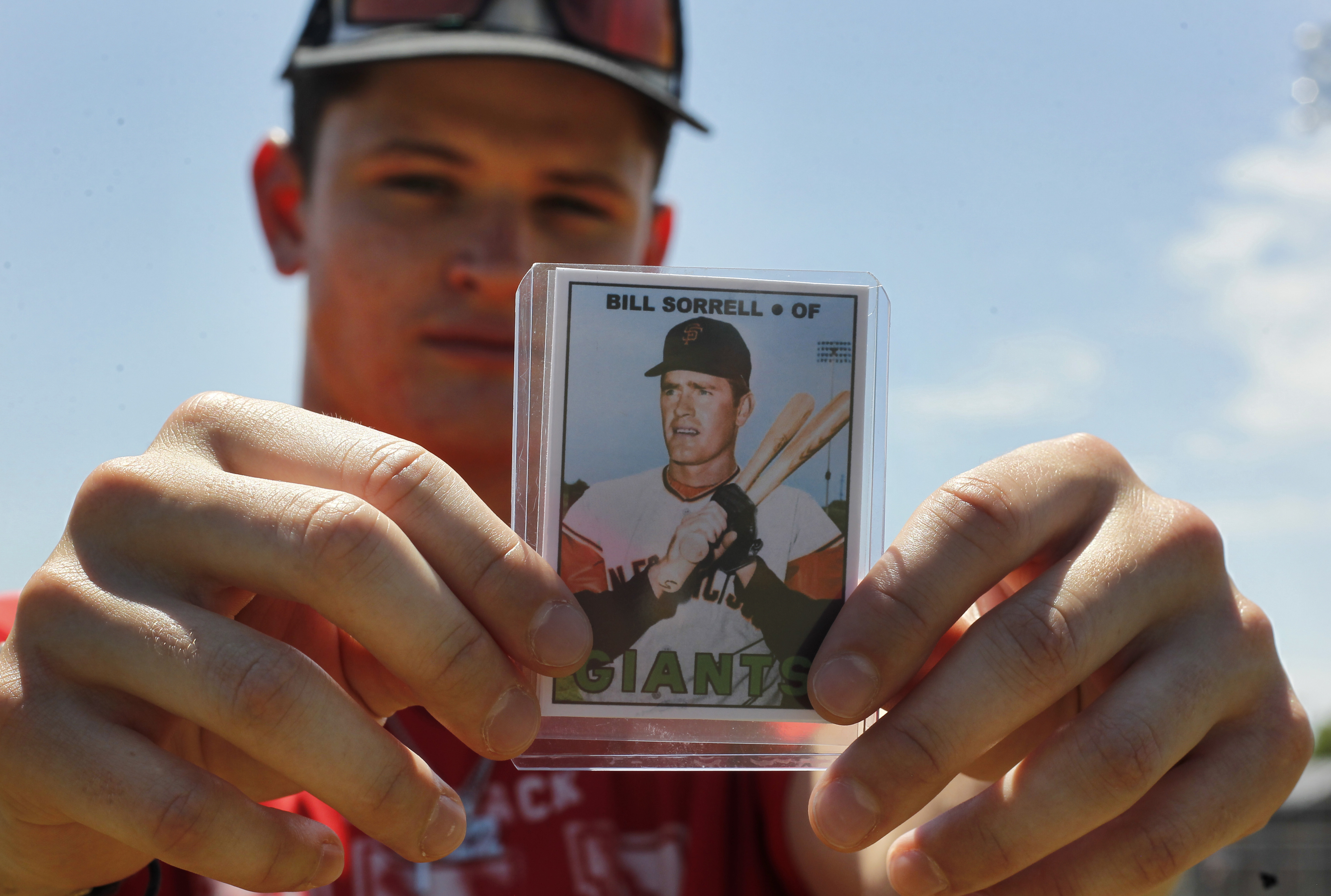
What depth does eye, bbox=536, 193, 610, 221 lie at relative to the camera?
300 centimetres

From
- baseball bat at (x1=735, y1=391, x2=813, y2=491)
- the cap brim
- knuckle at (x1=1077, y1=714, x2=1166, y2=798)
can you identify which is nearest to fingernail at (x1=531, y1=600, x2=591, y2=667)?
baseball bat at (x1=735, y1=391, x2=813, y2=491)

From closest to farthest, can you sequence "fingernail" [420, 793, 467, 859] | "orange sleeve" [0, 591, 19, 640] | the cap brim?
"fingernail" [420, 793, 467, 859] → "orange sleeve" [0, 591, 19, 640] → the cap brim

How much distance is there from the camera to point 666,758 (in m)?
1.53

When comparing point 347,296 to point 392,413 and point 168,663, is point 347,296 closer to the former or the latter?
point 392,413

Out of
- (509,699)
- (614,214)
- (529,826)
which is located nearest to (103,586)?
(509,699)

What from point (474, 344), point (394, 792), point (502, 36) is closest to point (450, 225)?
point (474, 344)

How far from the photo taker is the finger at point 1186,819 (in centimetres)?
149

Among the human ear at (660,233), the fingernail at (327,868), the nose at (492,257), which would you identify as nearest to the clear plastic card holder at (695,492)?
the fingernail at (327,868)

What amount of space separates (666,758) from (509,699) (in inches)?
13.0

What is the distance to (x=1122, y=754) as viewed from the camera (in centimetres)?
139

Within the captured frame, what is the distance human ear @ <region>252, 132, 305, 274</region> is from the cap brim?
21.8 inches

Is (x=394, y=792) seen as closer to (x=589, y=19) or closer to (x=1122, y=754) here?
(x=1122, y=754)

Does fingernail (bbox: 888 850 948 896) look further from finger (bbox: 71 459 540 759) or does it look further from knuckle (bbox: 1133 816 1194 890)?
finger (bbox: 71 459 540 759)

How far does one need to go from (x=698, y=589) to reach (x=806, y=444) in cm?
31
